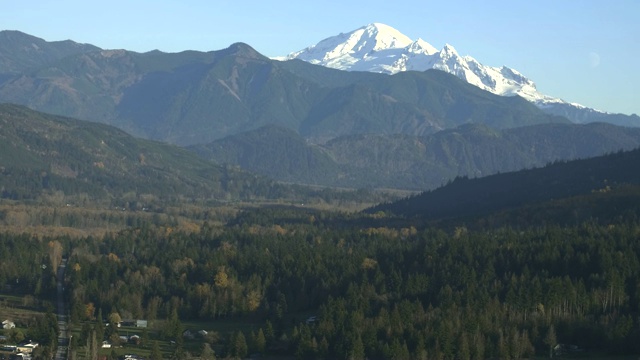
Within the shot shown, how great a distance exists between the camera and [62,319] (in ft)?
402

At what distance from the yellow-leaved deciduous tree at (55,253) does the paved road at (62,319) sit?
61 cm

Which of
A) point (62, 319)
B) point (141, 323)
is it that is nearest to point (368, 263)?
point (141, 323)

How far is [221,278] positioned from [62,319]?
68.0ft

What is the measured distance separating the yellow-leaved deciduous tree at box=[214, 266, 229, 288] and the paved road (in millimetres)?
15824

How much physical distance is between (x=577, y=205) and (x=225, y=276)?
59.2m

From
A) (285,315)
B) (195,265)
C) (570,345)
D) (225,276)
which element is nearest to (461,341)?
(570,345)

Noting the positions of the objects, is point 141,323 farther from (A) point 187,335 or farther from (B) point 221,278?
(B) point 221,278

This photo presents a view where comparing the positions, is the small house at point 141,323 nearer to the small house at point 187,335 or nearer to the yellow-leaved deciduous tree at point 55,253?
the small house at point 187,335

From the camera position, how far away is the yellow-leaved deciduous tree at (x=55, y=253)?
15562cm

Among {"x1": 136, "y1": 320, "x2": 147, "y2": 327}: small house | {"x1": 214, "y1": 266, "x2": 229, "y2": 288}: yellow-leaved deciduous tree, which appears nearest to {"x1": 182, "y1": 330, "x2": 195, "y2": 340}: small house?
{"x1": 136, "y1": 320, "x2": 147, "y2": 327}: small house

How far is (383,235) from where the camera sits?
177000mm

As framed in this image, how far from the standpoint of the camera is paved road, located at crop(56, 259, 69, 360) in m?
105

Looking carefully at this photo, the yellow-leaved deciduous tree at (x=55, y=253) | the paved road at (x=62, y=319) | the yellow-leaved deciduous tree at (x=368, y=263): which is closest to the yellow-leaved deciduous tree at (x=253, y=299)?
the yellow-leaved deciduous tree at (x=368, y=263)

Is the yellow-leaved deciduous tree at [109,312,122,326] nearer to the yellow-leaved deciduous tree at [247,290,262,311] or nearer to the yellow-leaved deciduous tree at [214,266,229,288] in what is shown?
the yellow-leaved deciduous tree at [247,290,262,311]
